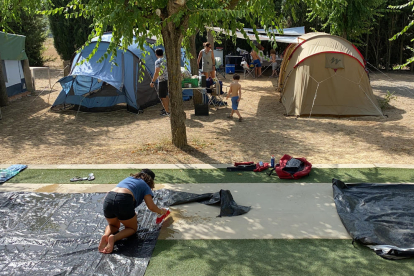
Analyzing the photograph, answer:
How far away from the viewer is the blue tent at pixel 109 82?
35.5 ft

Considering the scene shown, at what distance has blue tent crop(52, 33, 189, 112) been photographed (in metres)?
10.8

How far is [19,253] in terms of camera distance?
3.96m

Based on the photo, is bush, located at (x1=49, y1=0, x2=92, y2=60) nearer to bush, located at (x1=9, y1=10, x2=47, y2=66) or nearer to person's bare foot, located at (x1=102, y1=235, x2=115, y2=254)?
bush, located at (x1=9, y1=10, x2=47, y2=66)

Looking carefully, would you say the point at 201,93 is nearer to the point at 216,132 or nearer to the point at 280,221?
the point at 216,132

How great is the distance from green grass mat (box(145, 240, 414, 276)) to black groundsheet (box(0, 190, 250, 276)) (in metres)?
0.28

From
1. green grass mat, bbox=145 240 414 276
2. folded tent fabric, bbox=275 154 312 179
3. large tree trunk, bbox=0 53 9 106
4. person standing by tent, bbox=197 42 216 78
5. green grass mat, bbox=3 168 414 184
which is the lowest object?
green grass mat, bbox=145 240 414 276

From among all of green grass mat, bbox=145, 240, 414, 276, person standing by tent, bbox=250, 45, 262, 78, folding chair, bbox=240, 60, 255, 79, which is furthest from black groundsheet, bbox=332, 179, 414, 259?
person standing by tent, bbox=250, 45, 262, 78

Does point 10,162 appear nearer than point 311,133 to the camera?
Yes

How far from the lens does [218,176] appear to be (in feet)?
20.1

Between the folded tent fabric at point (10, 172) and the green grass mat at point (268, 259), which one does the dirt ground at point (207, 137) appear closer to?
the folded tent fabric at point (10, 172)

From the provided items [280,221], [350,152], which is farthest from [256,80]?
[280,221]

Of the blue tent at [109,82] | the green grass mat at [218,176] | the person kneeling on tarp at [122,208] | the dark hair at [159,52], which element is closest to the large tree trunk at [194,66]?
the blue tent at [109,82]

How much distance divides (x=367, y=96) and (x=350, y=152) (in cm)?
357

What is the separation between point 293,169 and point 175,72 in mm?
2744
